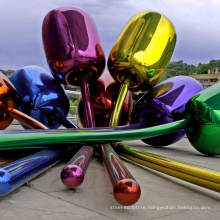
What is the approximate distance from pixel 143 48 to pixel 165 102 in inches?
23.0

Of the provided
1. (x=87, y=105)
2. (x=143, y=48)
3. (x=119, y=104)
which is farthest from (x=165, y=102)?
(x=87, y=105)

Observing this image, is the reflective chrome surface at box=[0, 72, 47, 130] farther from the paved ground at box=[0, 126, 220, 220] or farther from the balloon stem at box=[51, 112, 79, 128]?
the paved ground at box=[0, 126, 220, 220]

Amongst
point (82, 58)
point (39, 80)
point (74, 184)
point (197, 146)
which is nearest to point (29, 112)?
point (39, 80)

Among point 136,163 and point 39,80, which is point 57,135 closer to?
point 136,163

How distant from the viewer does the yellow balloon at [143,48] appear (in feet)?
8.81

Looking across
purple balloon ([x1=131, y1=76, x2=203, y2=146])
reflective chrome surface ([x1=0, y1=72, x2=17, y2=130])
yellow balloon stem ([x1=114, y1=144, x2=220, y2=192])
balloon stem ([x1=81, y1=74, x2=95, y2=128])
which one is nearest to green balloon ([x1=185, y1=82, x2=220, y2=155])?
purple balloon ([x1=131, y1=76, x2=203, y2=146])

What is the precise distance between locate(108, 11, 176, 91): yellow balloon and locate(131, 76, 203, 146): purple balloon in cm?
22

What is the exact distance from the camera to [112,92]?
3092mm

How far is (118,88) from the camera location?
313cm

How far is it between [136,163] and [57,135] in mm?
685

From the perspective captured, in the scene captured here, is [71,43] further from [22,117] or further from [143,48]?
[22,117]

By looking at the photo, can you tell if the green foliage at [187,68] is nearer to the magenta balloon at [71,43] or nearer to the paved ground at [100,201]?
the magenta balloon at [71,43]

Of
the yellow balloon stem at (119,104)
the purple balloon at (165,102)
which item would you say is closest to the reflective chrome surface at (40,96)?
the yellow balloon stem at (119,104)

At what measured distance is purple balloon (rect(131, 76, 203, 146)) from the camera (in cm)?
296
